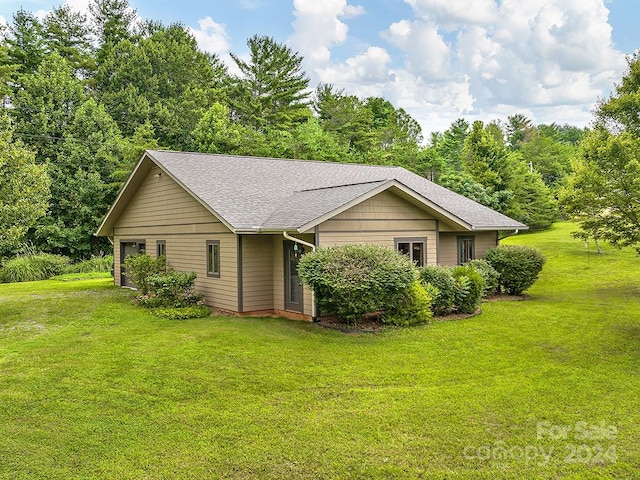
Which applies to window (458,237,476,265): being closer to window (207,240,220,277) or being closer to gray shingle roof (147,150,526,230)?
gray shingle roof (147,150,526,230)

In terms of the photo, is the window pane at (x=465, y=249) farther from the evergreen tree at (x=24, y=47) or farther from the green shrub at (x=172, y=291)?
the evergreen tree at (x=24, y=47)

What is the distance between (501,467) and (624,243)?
46.1 feet

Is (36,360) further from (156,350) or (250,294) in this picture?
(250,294)

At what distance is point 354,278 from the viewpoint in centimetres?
1041

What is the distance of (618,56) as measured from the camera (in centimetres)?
1853

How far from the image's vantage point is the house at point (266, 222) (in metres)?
12.1

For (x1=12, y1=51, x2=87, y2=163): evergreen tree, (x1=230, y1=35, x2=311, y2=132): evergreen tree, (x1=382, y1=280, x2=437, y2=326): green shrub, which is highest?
(x1=230, y1=35, x2=311, y2=132): evergreen tree

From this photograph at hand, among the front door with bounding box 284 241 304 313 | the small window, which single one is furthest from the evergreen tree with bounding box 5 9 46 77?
the front door with bounding box 284 241 304 313

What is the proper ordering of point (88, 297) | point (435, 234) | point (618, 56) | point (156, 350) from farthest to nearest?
point (618, 56) < point (88, 297) < point (435, 234) < point (156, 350)

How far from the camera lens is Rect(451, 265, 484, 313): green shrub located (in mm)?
12391

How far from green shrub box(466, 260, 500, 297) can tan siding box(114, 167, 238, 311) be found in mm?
7300

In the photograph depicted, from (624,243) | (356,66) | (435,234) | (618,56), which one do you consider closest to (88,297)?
(435,234)

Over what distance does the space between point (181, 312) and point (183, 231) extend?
310 centimetres

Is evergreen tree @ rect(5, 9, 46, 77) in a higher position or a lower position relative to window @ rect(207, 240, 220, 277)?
higher
